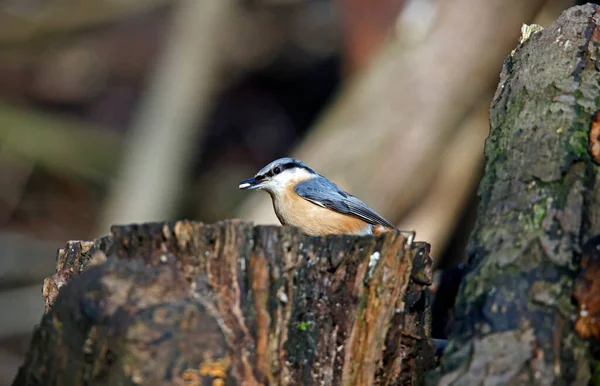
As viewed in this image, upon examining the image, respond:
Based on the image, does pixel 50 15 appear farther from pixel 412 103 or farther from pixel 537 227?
pixel 537 227

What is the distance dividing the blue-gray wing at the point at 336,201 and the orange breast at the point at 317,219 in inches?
1.1

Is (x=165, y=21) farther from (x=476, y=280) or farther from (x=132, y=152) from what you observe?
(x=476, y=280)

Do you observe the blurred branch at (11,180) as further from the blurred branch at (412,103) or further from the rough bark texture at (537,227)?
the rough bark texture at (537,227)

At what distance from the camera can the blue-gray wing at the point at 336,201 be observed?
436cm

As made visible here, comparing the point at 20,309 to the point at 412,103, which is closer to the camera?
the point at 412,103

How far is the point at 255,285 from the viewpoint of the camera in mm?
2391

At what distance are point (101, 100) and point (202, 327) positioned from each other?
28.2 feet

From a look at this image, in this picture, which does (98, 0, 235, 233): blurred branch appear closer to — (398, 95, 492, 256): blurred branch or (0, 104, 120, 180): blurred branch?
(0, 104, 120, 180): blurred branch

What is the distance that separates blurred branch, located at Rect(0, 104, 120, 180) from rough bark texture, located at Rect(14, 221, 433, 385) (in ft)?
19.8

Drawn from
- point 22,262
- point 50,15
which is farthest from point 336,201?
point 50,15

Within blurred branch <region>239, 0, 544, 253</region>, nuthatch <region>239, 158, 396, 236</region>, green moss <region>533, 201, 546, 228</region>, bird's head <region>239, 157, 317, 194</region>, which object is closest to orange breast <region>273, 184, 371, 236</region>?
nuthatch <region>239, 158, 396, 236</region>

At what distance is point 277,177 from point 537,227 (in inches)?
90.6

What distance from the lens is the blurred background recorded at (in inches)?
262

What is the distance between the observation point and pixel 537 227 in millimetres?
2492
